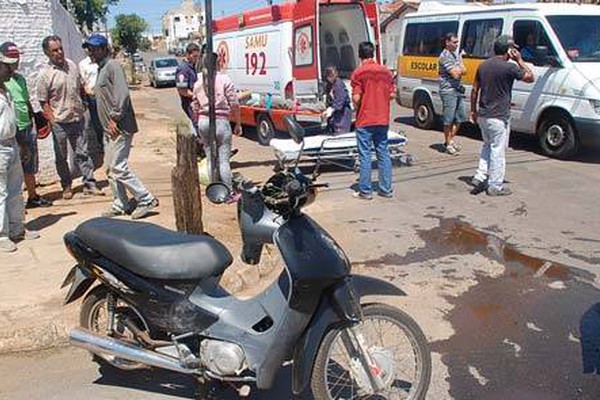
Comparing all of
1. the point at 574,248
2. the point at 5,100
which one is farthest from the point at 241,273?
the point at 574,248

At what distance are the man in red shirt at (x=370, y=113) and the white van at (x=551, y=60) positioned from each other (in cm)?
354

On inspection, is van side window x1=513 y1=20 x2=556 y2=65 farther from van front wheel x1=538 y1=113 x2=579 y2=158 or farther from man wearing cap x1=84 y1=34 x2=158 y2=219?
man wearing cap x1=84 y1=34 x2=158 y2=219

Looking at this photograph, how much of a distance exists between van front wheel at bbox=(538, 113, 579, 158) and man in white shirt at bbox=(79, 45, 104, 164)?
6.99 m

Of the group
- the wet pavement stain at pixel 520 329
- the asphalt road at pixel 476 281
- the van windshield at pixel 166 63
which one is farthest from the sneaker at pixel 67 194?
the van windshield at pixel 166 63

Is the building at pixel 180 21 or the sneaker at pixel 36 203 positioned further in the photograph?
the building at pixel 180 21

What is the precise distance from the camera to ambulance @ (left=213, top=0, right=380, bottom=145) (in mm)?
10477

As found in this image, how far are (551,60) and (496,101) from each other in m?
3.02

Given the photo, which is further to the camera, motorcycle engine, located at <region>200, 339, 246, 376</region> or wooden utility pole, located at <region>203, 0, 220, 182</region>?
wooden utility pole, located at <region>203, 0, 220, 182</region>

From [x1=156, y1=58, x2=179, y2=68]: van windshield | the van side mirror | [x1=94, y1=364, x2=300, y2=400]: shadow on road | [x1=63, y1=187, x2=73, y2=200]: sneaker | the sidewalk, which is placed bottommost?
[x1=94, y1=364, x2=300, y2=400]: shadow on road

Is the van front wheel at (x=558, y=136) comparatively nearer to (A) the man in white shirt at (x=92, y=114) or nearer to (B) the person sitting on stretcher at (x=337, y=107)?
(B) the person sitting on stretcher at (x=337, y=107)

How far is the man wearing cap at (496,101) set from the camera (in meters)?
7.26

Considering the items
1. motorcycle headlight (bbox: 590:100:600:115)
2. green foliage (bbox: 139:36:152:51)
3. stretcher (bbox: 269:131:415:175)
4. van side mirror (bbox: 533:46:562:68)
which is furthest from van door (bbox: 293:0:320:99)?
green foliage (bbox: 139:36:152:51)

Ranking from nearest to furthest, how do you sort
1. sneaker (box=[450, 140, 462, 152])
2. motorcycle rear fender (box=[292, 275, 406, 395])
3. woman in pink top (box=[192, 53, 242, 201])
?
motorcycle rear fender (box=[292, 275, 406, 395])
woman in pink top (box=[192, 53, 242, 201])
sneaker (box=[450, 140, 462, 152])

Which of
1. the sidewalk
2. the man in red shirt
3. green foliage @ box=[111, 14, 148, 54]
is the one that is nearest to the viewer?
the sidewalk
